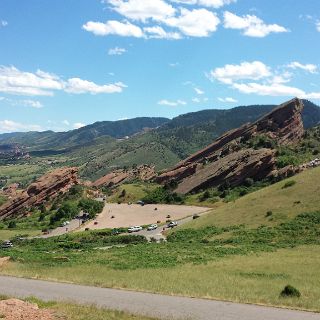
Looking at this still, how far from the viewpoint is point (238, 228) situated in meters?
71.6

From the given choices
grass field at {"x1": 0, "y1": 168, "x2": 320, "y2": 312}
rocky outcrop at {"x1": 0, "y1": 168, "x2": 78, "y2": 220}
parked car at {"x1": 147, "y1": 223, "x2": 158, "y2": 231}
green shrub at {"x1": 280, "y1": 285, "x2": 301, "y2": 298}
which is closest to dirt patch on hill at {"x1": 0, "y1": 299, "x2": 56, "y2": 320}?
grass field at {"x1": 0, "y1": 168, "x2": 320, "y2": 312}

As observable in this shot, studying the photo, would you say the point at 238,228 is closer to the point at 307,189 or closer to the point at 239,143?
the point at 307,189

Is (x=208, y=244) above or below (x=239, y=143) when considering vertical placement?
below

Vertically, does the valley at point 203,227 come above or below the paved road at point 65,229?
above

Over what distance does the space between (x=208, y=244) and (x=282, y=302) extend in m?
41.0

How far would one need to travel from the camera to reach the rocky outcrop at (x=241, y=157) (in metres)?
124

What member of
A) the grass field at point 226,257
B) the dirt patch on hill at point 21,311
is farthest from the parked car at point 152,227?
the dirt patch on hill at point 21,311

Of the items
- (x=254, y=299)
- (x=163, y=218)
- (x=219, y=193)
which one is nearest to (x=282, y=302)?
(x=254, y=299)

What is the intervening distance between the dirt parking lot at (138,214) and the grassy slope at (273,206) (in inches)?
1049

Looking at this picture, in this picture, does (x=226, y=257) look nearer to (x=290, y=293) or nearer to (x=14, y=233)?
(x=290, y=293)

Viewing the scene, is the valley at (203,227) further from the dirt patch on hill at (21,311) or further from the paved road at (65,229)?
the dirt patch on hill at (21,311)

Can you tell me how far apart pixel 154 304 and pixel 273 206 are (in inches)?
2149

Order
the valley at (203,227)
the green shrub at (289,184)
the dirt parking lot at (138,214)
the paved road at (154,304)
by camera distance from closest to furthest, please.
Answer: the paved road at (154,304) → the valley at (203,227) → the green shrub at (289,184) → the dirt parking lot at (138,214)

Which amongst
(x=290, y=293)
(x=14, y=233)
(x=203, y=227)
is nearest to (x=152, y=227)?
(x=203, y=227)
